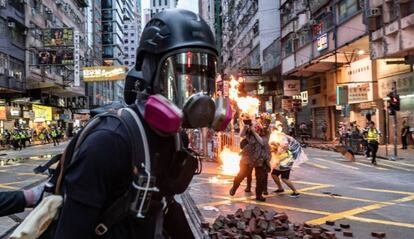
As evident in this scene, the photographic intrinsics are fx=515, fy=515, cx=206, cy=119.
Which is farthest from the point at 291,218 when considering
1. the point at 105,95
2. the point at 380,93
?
the point at 105,95

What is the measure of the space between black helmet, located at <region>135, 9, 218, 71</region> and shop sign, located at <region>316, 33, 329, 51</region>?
2850cm

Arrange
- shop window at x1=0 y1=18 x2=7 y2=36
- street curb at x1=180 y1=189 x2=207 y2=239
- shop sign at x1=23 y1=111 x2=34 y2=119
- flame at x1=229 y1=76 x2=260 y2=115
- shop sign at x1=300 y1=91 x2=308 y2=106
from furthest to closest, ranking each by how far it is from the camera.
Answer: shop sign at x1=23 y1=111 x2=34 y2=119
shop sign at x1=300 y1=91 x2=308 y2=106
shop window at x1=0 y1=18 x2=7 y2=36
flame at x1=229 y1=76 x2=260 y2=115
street curb at x1=180 y1=189 x2=207 y2=239

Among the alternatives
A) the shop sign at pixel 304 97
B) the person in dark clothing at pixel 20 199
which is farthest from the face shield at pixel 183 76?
the shop sign at pixel 304 97

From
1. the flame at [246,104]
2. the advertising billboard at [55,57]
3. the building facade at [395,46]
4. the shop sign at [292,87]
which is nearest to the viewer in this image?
the flame at [246,104]

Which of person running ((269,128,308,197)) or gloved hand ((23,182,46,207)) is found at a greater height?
gloved hand ((23,182,46,207))

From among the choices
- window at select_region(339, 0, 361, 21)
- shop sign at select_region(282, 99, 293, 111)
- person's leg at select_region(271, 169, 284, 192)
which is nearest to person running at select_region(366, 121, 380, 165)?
person's leg at select_region(271, 169, 284, 192)

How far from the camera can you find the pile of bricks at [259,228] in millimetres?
5816

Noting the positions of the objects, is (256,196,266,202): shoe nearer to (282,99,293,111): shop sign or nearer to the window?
the window

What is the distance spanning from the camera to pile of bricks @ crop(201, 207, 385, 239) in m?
5.82

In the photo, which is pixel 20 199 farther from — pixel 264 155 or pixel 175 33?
pixel 264 155

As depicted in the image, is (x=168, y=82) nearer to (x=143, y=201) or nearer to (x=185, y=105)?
(x=185, y=105)

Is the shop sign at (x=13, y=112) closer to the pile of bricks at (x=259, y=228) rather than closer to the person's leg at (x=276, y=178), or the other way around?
the person's leg at (x=276, y=178)

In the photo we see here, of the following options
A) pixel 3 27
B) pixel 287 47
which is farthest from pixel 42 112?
pixel 287 47

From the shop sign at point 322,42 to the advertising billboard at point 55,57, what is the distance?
60.1 ft
